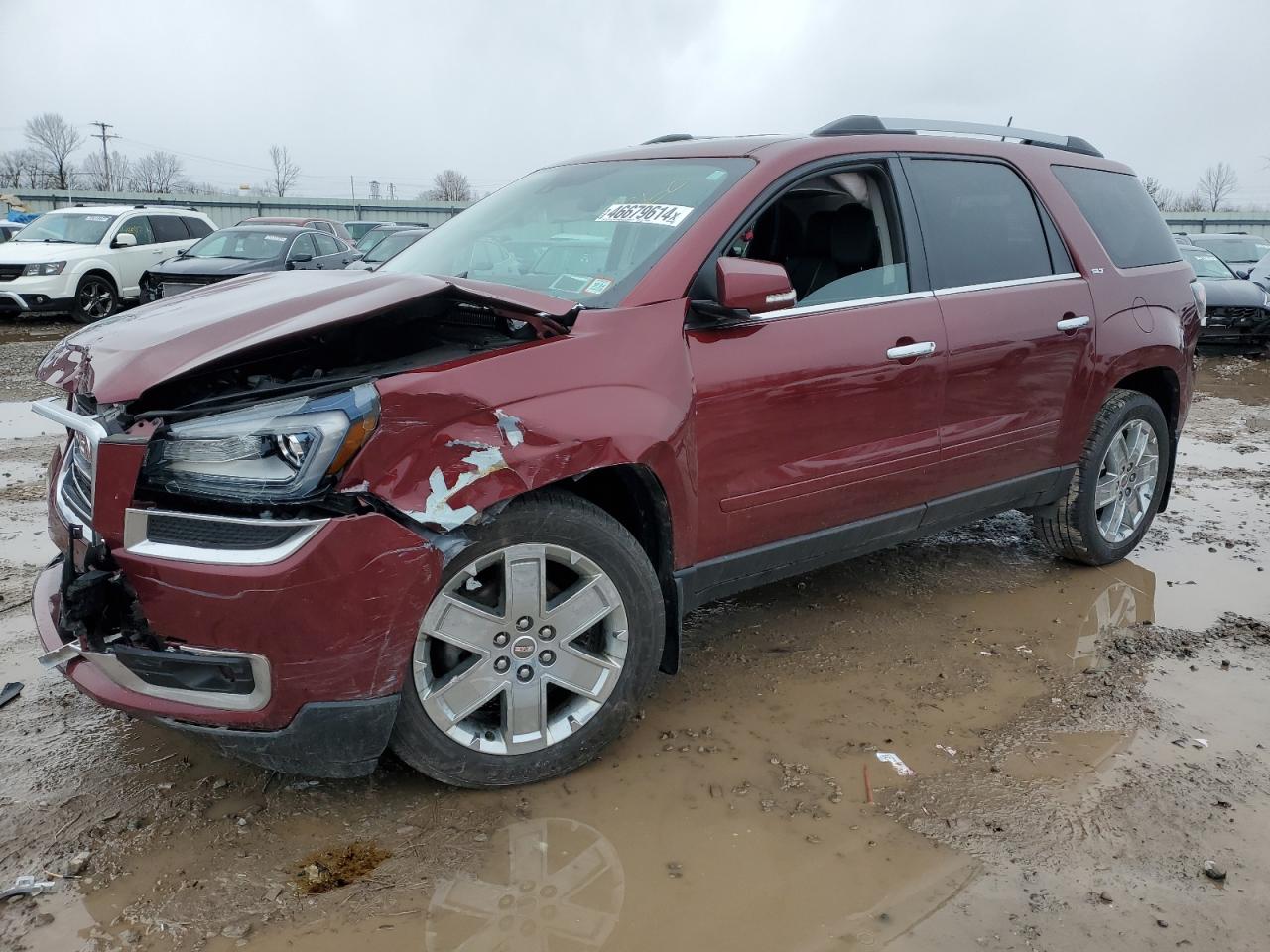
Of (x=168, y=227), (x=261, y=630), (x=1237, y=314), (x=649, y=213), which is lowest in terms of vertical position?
(x=261, y=630)

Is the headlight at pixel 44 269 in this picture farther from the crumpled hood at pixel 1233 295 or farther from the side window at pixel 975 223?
the crumpled hood at pixel 1233 295

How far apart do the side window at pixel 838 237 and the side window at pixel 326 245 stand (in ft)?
41.3

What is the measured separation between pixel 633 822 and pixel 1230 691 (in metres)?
2.35

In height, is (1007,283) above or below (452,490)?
above

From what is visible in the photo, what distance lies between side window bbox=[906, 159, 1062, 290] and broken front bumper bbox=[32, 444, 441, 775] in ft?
7.70

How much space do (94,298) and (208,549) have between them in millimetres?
14038

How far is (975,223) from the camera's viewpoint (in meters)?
3.82

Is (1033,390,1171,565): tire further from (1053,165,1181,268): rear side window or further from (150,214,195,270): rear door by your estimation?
(150,214,195,270): rear door

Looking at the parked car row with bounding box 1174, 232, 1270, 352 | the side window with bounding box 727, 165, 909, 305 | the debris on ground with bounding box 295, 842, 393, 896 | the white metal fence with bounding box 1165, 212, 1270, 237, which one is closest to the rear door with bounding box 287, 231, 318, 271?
the side window with bounding box 727, 165, 909, 305

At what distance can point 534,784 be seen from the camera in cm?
275

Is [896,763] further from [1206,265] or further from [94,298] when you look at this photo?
[94,298]

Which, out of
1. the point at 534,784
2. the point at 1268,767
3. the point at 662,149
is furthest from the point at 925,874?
the point at 662,149

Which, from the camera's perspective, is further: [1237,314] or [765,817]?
[1237,314]

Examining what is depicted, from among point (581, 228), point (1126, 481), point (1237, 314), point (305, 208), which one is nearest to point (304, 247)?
point (581, 228)
